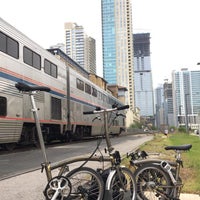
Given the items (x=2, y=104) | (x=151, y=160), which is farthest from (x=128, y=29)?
(x=151, y=160)

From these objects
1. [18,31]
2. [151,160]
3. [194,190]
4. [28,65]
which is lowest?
[194,190]

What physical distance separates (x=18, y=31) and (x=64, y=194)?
1120 centimetres

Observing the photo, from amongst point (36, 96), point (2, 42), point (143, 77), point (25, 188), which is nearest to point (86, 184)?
point (25, 188)

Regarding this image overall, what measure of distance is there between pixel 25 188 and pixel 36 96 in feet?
30.9

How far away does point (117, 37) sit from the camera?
11506cm

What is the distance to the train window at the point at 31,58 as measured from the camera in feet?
50.8

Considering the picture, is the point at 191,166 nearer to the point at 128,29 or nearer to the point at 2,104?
the point at 2,104

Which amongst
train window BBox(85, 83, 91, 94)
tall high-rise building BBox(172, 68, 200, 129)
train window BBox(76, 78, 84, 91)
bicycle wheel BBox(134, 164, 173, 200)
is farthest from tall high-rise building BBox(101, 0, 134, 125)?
bicycle wheel BBox(134, 164, 173, 200)

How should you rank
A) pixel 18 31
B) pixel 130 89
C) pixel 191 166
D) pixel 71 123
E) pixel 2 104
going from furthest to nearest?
pixel 130 89
pixel 71 123
pixel 18 31
pixel 2 104
pixel 191 166

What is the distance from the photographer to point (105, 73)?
4744 inches

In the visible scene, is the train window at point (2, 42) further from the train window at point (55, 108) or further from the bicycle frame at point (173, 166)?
the bicycle frame at point (173, 166)

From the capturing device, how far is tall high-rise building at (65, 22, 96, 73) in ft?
339

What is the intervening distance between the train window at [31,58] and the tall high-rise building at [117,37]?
96.1 m

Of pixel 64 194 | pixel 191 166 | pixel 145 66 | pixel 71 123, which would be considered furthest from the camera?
pixel 145 66
